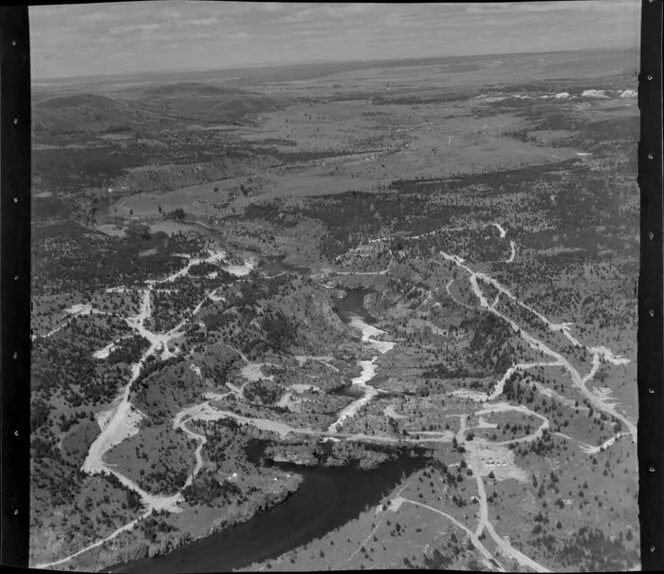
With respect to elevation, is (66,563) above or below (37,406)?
below

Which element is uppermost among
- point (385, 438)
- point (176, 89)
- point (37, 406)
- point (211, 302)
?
point (176, 89)

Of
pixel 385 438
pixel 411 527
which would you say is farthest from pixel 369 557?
pixel 385 438

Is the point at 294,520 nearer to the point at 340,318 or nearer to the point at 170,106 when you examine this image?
the point at 340,318

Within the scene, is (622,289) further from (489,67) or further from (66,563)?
(66,563)

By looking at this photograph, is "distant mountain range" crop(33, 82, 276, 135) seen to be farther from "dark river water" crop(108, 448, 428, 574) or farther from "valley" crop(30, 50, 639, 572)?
"dark river water" crop(108, 448, 428, 574)

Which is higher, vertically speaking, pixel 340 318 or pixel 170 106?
pixel 170 106

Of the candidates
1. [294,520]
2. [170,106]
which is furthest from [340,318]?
[170,106]

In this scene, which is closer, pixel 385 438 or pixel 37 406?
pixel 37 406

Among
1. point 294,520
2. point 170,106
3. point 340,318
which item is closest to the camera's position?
point 294,520
